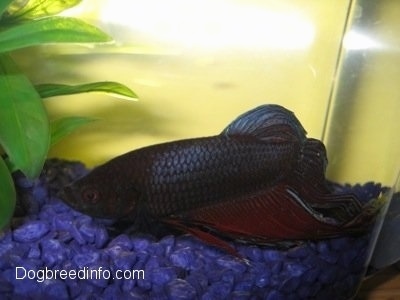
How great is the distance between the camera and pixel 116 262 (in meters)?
0.50

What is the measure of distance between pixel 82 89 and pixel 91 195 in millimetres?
94

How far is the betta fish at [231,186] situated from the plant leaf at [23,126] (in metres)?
0.05

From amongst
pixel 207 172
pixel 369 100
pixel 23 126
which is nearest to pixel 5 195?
pixel 23 126

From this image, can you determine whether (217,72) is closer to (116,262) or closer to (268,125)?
(268,125)

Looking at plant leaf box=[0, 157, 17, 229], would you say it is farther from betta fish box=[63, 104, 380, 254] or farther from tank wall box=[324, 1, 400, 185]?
tank wall box=[324, 1, 400, 185]

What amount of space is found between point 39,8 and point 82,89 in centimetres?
9

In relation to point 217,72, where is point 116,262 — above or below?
below

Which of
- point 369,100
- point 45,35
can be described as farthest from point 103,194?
point 369,100

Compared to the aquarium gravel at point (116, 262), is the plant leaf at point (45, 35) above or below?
above

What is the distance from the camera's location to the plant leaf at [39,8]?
519mm

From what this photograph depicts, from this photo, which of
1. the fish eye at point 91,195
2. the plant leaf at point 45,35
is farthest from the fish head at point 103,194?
the plant leaf at point 45,35

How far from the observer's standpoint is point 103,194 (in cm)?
47

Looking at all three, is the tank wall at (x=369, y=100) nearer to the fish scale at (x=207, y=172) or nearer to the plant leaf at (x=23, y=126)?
the fish scale at (x=207, y=172)

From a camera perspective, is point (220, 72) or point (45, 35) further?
point (220, 72)
